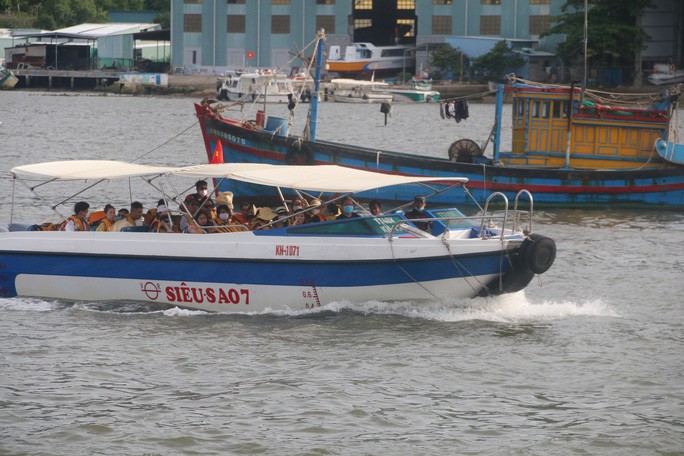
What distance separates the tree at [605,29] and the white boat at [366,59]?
1650cm

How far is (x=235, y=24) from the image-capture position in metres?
94.7

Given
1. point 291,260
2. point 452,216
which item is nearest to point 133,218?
point 291,260

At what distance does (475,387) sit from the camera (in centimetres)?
1513

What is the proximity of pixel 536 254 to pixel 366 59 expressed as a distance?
81187 millimetres

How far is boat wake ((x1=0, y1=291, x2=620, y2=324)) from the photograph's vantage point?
1756 centimetres

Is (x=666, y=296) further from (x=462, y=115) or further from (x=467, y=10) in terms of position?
(x=467, y=10)

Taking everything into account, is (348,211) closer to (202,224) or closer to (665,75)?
(202,224)

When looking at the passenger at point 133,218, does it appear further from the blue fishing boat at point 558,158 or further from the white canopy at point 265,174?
the blue fishing boat at point 558,158

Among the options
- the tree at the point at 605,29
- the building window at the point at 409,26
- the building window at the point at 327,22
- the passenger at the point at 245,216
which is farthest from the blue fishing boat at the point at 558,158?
the building window at the point at 409,26

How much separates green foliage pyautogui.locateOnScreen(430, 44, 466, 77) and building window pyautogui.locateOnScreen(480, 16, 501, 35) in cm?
251

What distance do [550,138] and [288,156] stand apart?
708 cm

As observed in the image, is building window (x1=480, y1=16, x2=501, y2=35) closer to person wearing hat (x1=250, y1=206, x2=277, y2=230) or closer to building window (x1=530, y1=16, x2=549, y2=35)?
building window (x1=530, y1=16, x2=549, y2=35)

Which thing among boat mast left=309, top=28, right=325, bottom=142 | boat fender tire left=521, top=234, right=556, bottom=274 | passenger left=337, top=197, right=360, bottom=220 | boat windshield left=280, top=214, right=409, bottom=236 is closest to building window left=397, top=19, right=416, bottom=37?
boat mast left=309, top=28, right=325, bottom=142

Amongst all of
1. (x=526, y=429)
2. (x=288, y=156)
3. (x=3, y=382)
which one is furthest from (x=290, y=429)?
(x=288, y=156)
